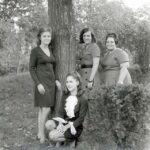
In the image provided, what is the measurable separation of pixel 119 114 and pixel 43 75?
1.55 m

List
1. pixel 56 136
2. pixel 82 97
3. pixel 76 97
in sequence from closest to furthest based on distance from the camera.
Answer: pixel 56 136 → pixel 82 97 → pixel 76 97

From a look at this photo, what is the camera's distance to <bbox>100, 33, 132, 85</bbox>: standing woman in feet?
22.1

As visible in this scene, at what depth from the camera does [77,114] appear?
6059 millimetres

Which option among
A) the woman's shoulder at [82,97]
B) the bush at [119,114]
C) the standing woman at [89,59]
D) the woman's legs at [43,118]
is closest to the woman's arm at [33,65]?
the woman's legs at [43,118]

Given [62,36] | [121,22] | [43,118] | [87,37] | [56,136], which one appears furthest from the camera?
[121,22]

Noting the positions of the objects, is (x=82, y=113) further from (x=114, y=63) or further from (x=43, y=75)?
(x=114, y=63)

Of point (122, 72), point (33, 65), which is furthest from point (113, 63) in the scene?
→ point (33, 65)

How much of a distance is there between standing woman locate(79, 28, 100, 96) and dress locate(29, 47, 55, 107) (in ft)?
2.09

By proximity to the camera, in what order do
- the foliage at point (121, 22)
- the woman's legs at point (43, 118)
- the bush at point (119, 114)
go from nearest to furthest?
the bush at point (119, 114) < the woman's legs at point (43, 118) < the foliage at point (121, 22)

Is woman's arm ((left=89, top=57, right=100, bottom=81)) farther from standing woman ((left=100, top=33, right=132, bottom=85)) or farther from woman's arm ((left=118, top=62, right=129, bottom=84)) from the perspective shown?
woman's arm ((left=118, top=62, right=129, bottom=84))

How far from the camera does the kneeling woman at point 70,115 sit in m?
5.86

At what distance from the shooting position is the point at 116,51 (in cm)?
680

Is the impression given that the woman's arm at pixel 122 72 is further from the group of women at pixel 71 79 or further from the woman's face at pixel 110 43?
the woman's face at pixel 110 43

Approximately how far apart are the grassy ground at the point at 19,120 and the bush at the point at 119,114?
0.20m
